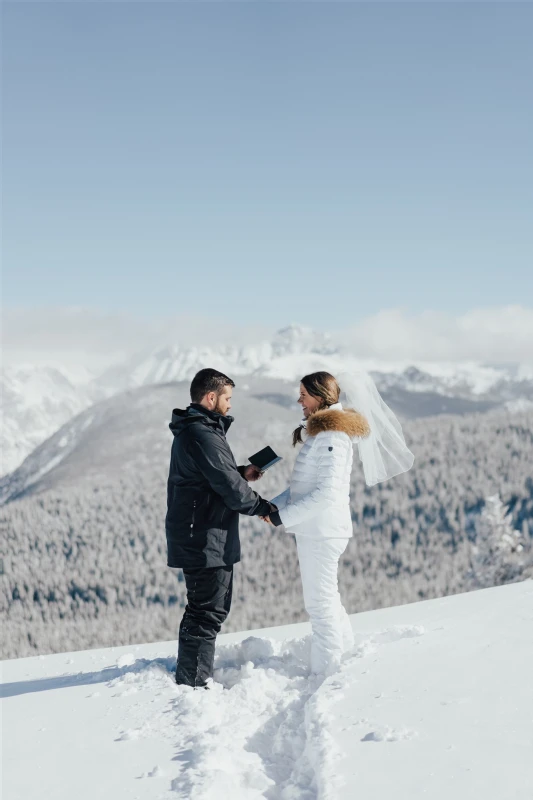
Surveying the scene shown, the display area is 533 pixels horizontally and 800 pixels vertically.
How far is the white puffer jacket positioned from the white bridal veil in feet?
1.76

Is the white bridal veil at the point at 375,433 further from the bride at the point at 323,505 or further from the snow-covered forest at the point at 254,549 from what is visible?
the snow-covered forest at the point at 254,549

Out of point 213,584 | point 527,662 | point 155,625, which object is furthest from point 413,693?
point 155,625

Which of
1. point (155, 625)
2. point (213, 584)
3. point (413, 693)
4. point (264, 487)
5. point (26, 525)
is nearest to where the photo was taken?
point (413, 693)

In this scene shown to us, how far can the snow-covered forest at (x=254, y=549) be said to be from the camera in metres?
95.1

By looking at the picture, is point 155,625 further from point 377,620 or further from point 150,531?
point 377,620

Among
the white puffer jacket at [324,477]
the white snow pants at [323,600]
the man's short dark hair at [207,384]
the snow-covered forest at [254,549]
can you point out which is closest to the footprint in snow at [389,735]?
the white snow pants at [323,600]

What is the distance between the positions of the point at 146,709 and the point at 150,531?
129987 millimetres

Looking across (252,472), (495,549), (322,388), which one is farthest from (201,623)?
(495,549)

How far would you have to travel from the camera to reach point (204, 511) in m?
6.46

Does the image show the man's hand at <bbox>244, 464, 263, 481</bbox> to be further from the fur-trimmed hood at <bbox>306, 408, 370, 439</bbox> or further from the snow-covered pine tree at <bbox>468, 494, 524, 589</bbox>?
the snow-covered pine tree at <bbox>468, 494, 524, 589</bbox>

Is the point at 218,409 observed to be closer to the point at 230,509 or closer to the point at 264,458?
the point at 264,458

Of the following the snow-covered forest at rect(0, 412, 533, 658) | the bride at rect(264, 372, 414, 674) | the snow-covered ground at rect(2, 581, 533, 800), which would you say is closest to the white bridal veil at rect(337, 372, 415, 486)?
the bride at rect(264, 372, 414, 674)

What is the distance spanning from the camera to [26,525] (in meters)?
129

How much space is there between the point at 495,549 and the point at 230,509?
3626 cm
